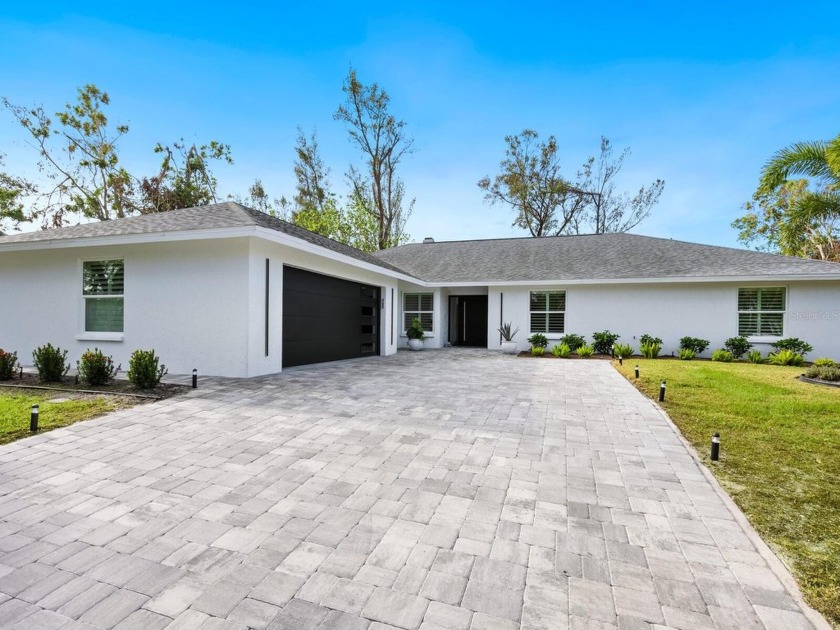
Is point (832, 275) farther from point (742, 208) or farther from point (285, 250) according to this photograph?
point (742, 208)

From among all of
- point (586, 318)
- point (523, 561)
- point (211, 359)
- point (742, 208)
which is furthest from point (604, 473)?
point (742, 208)

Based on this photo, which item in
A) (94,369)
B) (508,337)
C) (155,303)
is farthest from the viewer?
(508,337)

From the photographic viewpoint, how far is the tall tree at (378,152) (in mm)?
24812

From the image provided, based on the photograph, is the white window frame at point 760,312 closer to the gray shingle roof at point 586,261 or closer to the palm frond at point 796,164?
the gray shingle roof at point 586,261

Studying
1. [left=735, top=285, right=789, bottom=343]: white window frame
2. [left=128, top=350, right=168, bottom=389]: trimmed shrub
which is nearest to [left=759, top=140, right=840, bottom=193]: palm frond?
[left=735, top=285, right=789, bottom=343]: white window frame

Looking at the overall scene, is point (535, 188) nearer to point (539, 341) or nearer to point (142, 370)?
point (539, 341)

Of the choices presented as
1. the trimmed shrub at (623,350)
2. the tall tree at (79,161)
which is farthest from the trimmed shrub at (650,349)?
the tall tree at (79,161)

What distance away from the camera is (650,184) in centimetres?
2692

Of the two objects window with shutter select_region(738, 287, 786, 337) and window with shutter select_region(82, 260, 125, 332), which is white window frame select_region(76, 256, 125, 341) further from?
window with shutter select_region(738, 287, 786, 337)

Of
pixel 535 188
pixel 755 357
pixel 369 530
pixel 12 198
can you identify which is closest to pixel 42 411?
pixel 369 530

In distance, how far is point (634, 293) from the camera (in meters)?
14.2

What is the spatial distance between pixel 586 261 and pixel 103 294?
15.4 m

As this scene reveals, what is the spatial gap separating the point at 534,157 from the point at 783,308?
18.6 meters

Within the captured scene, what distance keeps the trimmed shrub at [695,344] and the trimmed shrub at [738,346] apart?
652 mm
